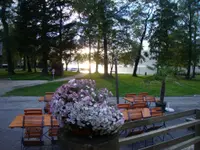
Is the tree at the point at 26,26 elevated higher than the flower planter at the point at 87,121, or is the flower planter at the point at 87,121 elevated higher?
the tree at the point at 26,26

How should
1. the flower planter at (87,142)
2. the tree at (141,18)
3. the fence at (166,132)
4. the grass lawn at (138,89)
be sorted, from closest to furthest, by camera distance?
1. the flower planter at (87,142)
2. the fence at (166,132)
3. the grass lawn at (138,89)
4. the tree at (141,18)

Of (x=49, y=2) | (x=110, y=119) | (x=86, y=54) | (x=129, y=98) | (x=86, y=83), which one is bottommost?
(x=129, y=98)

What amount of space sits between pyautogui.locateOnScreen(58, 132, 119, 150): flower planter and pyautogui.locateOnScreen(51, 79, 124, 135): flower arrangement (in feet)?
0.22

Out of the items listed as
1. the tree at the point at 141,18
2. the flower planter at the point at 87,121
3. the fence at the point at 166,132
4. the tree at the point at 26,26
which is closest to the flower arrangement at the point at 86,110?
the flower planter at the point at 87,121

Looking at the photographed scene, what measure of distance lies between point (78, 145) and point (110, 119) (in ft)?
1.34

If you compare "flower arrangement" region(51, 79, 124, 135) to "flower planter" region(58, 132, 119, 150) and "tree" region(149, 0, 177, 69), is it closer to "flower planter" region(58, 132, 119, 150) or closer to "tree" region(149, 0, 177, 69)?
"flower planter" region(58, 132, 119, 150)

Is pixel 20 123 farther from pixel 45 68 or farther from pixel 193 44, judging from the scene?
pixel 193 44

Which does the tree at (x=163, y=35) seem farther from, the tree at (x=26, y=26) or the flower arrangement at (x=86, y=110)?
the tree at (x=26, y=26)

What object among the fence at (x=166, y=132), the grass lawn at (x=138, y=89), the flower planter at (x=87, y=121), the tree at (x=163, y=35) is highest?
the tree at (x=163, y=35)

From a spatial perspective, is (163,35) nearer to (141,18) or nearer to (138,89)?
(138,89)

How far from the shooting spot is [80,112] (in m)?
2.02

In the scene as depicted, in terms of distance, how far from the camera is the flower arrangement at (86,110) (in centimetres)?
199

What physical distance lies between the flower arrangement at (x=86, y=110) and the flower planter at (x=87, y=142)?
7 centimetres

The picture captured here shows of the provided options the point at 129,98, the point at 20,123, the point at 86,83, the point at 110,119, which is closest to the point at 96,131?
the point at 110,119
